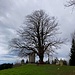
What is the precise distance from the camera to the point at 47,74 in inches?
1123

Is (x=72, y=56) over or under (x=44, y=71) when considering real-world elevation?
over

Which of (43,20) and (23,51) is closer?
(23,51)

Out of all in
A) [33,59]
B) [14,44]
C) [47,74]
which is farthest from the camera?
[14,44]

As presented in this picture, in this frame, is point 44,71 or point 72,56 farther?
point 72,56

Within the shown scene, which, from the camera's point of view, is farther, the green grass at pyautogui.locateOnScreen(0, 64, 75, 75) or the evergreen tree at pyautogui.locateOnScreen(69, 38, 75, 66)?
the evergreen tree at pyautogui.locateOnScreen(69, 38, 75, 66)

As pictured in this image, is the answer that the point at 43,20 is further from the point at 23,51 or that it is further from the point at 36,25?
the point at 23,51

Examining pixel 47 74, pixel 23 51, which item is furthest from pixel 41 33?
pixel 47 74

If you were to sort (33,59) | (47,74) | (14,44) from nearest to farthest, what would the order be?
(47,74), (33,59), (14,44)

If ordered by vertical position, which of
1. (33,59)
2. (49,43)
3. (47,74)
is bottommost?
(47,74)

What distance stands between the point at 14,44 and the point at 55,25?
10.9m

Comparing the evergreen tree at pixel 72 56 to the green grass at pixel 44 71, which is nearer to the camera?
the green grass at pixel 44 71

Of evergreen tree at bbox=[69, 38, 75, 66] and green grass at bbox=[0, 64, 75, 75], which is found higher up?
evergreen tree at bbox=[69, 38, 75, 66]

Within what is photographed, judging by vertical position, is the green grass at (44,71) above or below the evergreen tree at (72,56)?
below

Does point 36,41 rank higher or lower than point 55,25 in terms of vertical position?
lower
